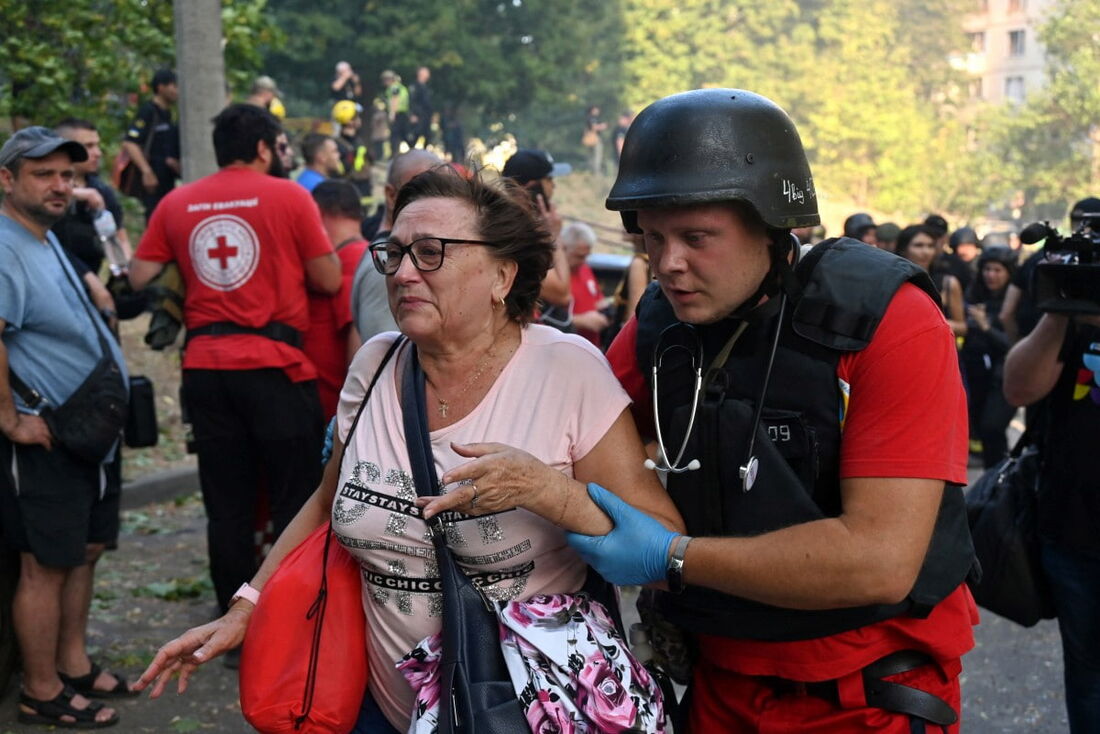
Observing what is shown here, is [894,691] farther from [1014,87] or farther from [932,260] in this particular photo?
[1014,87]

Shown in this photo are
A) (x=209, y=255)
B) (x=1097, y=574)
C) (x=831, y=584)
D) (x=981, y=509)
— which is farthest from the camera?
(x=209, y=255)

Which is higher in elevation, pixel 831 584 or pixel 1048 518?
pixel 831 584

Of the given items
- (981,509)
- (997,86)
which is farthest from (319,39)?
(997,86)

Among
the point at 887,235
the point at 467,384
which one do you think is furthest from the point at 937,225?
the point at 467,384

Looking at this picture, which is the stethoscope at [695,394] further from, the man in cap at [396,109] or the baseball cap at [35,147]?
the man in cap at [396,109]

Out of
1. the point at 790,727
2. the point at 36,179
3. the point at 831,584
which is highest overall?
the point at 36,179

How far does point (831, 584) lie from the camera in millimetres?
2244

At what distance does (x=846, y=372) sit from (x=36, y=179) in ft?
11.7

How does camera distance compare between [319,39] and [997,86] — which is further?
[997,86]

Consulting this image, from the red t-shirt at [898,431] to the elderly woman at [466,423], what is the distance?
36cm

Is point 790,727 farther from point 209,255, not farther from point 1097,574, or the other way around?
point 209,255

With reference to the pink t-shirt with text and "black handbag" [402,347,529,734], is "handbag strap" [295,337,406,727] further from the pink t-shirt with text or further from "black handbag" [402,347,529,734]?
"black handbag" [402,347,529,734]

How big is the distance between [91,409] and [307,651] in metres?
2.59

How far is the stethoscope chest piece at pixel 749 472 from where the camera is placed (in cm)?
234
